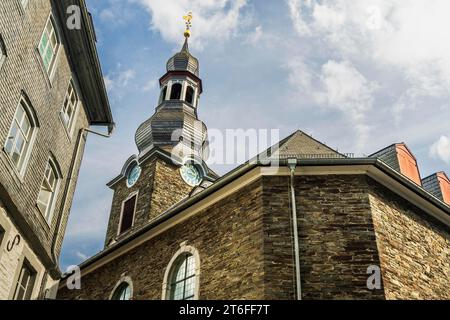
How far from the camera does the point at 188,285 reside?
11.9 metres

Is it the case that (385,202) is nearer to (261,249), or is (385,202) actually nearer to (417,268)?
(417,268)

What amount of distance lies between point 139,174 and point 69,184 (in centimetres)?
1179

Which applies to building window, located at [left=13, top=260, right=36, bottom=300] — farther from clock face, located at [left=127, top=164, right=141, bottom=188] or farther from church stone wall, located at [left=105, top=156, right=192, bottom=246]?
Answer: clock face, located at [left=127, top=164, right=141, bottom=188]

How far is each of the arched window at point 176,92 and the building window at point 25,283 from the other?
18.3 meters

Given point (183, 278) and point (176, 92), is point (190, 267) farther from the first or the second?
point (176, 92)

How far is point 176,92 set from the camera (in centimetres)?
2764

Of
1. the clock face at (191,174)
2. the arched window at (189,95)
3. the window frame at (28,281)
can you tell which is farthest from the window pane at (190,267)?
the arched window at (189,95)

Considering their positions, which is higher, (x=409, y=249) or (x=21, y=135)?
(x=21, y=135)

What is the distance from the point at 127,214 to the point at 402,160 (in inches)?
497

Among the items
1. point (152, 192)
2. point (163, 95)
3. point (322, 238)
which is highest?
point (163, 95)

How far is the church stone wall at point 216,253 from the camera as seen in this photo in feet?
33.6

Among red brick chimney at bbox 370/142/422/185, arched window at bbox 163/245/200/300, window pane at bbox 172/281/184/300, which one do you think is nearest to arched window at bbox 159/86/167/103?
red brick chimney at bbox 370/142/422/185

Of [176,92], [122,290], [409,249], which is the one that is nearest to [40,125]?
[122,290]
